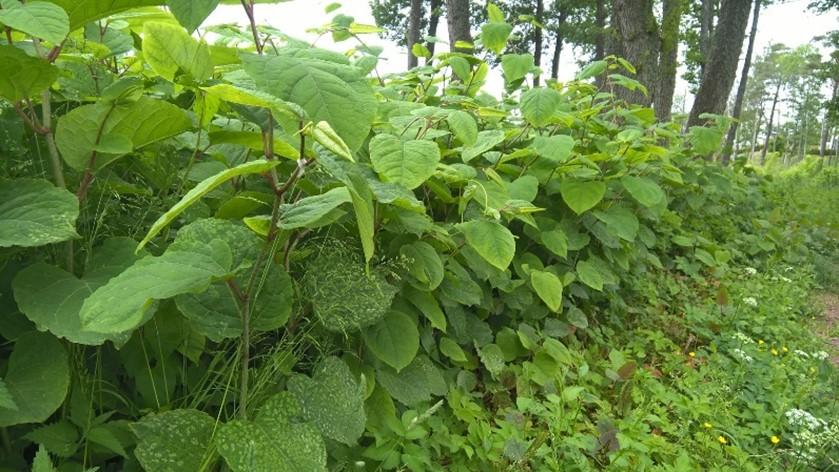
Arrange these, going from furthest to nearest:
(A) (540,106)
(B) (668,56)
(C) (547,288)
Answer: (B) (668,56)
(C) (547,288)
(A) (540,106)

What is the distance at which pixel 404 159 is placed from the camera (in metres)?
1.17

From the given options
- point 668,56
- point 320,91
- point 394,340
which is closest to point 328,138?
point 320,91

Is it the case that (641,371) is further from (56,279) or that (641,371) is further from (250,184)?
(56,279)

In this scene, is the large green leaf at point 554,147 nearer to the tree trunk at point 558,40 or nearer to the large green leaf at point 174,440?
the large green leaf at point 174,440

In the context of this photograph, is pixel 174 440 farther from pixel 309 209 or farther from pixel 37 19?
pixel 37 19

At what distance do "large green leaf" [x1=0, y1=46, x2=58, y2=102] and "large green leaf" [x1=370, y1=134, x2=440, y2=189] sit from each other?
1.91 feet

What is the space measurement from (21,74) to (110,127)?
0.16 meters

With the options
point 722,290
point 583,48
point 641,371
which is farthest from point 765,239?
point 583,48

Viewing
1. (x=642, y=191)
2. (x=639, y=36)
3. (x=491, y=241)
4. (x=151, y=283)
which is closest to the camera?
(x=151, y=283)

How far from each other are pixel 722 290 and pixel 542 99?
2.02 m

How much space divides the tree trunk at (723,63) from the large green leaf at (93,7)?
23.2ft

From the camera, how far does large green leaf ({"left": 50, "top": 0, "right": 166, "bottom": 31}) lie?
2.83 ft

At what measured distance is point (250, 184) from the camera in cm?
141

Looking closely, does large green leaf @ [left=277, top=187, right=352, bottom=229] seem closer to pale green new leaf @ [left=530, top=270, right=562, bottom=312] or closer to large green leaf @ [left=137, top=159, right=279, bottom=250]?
large green leaf @ [left=137, top=159, right=279, bottom=250]
